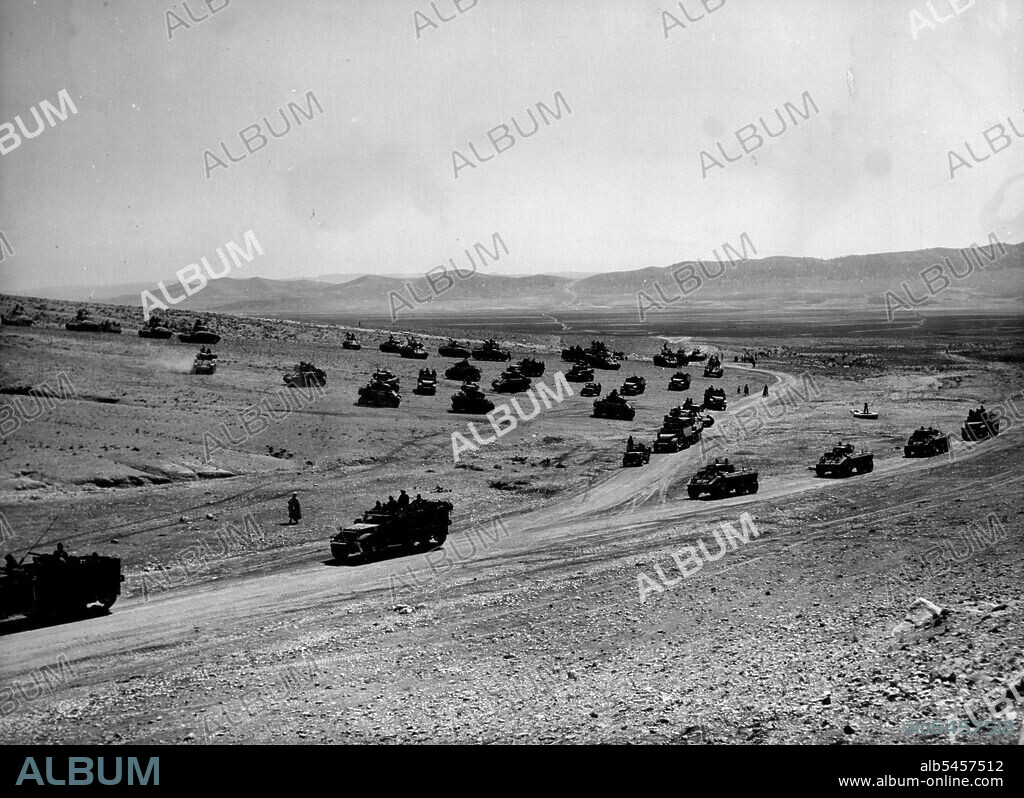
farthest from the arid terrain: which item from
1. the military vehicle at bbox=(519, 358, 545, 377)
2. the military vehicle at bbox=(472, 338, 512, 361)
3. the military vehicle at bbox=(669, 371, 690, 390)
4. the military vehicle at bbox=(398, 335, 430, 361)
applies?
the military vehicle at bbox=(472, 338, 512, 361)

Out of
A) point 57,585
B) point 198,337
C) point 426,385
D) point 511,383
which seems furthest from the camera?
point 198,337

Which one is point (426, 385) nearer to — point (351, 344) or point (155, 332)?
point (351, 344)

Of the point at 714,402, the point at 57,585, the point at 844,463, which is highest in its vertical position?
the point at 57,585

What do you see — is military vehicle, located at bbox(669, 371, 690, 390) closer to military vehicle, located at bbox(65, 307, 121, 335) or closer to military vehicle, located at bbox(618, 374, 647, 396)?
military vehicle, located at bbox(618, 374, 647, 396)

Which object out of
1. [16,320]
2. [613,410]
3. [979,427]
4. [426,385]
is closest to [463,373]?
[426,385]

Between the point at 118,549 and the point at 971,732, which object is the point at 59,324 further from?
the point at 971,732
